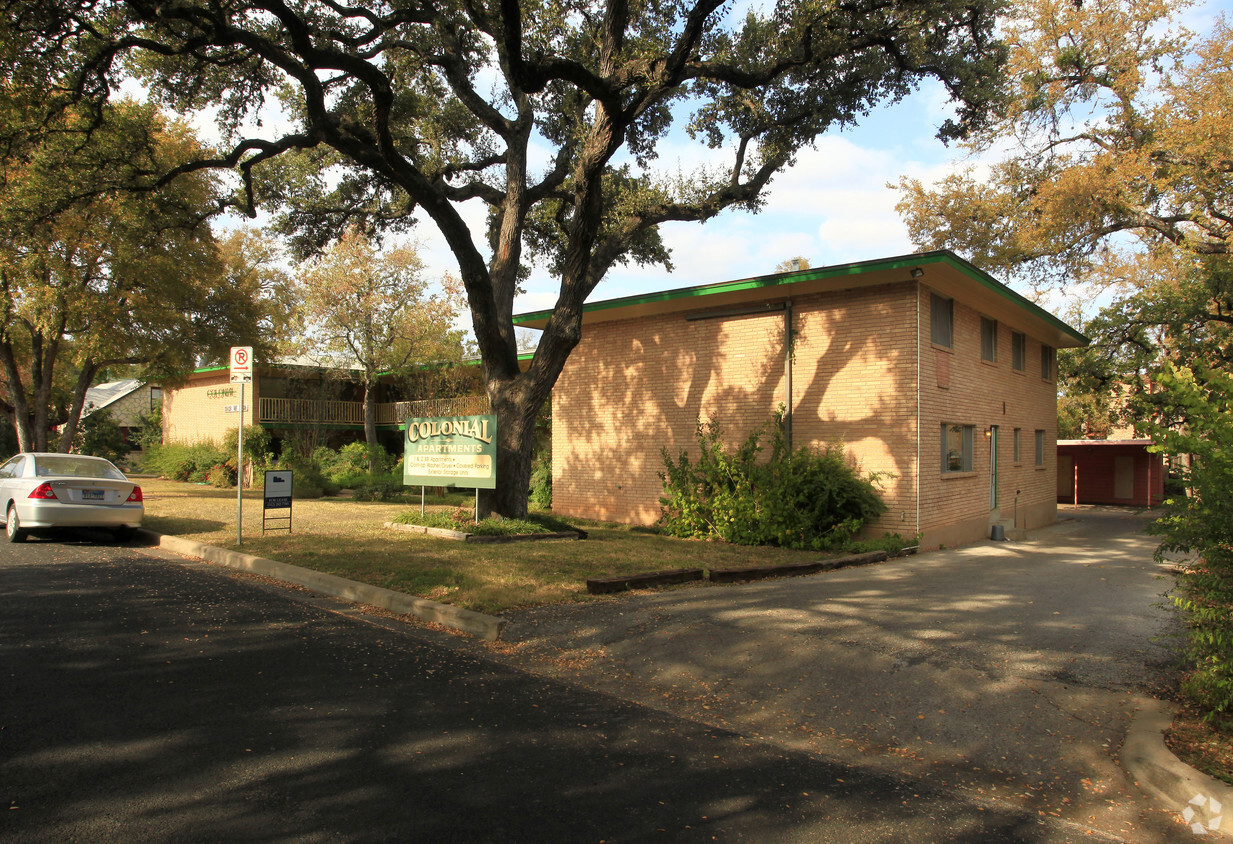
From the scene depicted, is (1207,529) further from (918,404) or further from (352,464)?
(352,464)

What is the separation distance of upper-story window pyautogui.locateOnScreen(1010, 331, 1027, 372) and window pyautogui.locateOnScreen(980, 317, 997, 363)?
1837mm

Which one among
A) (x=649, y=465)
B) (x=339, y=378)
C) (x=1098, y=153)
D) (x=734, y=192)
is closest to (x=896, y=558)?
(x=649, y=465)

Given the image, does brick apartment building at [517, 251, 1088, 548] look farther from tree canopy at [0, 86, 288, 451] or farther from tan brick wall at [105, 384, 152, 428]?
tan brick wall at [105, 384, 152, 428]

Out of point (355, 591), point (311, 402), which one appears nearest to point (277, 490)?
point (355, 591)

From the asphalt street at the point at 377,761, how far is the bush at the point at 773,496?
8.62 meters

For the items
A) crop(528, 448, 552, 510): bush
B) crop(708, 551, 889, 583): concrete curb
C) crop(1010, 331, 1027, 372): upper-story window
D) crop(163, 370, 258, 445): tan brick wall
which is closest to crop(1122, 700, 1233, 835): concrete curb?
crop(708, 551, 889, 583): concrete curb

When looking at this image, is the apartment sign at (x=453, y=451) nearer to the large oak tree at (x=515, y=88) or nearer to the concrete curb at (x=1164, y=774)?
the large oak tree at (x=515, y=88)

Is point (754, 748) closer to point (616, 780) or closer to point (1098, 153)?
point (616, 780)

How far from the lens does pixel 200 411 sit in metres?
36.8

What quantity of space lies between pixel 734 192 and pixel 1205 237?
19.1m

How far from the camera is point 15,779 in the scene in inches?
155

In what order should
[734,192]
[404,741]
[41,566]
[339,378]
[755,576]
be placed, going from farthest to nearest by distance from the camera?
[339,378], [734,192], [755,576], [41,566], [404,741]

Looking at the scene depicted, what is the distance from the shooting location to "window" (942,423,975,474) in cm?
1528

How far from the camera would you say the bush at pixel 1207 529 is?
4.74m
